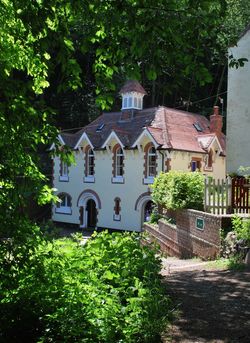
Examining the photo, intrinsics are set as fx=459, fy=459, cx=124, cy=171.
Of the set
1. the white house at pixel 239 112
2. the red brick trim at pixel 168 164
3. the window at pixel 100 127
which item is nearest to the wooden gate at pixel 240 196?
the white house at pixel 239 112

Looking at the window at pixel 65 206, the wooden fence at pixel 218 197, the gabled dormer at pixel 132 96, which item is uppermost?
the gabled dormer at pixel 132 96

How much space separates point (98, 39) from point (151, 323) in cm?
323

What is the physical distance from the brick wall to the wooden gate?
104 cm

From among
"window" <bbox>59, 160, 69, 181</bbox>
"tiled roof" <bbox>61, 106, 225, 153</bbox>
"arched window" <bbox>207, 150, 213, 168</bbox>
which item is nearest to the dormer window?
"tiled roof" <bbox>61, 106, 225, 153</bbox>

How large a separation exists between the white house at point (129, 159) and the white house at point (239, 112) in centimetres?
824

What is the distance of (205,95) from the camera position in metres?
47.7

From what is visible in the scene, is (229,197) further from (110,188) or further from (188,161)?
(110,188)

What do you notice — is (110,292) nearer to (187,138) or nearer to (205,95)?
(187,138)

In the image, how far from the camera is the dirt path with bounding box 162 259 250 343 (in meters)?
5.70

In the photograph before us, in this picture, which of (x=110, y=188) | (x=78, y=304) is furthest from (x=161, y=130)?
(x=78, y=304)

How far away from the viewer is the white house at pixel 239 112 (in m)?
20.6

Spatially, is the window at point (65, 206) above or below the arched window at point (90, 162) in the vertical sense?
below

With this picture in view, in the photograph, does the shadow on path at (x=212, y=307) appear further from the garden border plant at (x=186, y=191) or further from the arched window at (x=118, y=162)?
the arched window at (x=118, y=162)

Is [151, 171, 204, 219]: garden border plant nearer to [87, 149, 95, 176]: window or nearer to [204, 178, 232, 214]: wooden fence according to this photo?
[204, 178, 232, 214]: wooden fence
